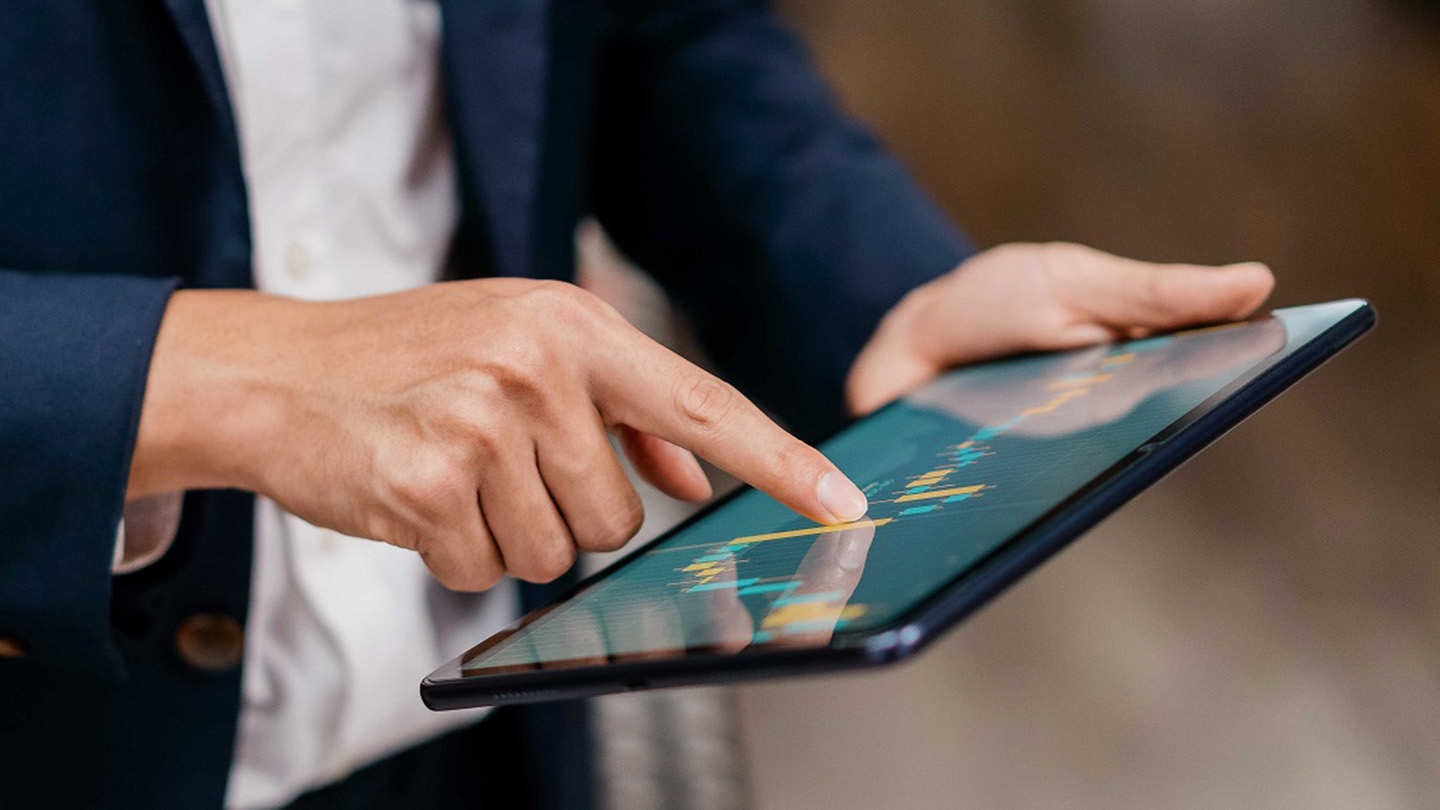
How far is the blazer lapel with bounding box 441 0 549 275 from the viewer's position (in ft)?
2.84

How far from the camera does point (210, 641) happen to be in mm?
768

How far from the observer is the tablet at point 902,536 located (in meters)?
0.45

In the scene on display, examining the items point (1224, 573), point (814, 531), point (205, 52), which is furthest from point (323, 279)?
point (1224, 573)

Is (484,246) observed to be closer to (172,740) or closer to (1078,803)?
(172,740)

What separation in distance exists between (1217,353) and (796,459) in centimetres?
28

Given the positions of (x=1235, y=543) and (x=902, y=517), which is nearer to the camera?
(x=902, y=517)

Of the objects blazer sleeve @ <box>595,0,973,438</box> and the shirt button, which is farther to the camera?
blazer sleeve @ <box>595,0,973,438</box>

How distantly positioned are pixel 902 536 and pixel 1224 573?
206 centimetres

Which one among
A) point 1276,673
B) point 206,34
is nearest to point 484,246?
point 206,34

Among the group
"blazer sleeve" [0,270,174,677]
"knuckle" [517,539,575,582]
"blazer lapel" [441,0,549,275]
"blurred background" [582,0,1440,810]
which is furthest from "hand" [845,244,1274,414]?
"blurred background" [582,0,1440,810]

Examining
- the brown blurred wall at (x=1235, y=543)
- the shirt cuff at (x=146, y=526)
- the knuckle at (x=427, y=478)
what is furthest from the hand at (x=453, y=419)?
the brown blurred wall at (x=1235, y=543)

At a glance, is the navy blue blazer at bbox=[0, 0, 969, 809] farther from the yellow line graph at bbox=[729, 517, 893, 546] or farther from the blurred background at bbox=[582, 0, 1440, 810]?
the blurred background at bbox=[582, 0, 1440, 810]

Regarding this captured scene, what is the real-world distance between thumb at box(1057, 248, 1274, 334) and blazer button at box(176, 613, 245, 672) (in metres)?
Answer: 0.54

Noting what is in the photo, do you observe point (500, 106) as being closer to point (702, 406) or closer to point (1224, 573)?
point (702, 406)
